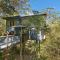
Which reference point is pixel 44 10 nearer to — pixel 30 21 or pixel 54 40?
pixel 30 21

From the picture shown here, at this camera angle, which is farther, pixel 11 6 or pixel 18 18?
pixel 18 18

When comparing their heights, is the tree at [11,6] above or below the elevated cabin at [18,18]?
above

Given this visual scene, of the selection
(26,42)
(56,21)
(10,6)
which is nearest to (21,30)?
(26,42)

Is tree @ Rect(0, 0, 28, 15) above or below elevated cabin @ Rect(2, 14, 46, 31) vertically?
above

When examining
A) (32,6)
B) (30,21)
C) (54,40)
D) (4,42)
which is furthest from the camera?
(4,42)

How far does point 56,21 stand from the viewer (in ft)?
33.2

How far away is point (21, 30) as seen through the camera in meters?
11.1

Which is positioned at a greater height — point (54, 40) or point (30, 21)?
point (30, 21)

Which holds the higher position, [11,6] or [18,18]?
[11,6]

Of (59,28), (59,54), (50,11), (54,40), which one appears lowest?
(59,54)

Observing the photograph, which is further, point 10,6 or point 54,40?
point 10,6

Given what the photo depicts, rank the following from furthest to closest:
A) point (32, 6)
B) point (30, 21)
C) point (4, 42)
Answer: point (4, 42) < point (32, 6) < point (30, 21)

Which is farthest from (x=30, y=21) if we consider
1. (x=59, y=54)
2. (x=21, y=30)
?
(x=59, y=54)

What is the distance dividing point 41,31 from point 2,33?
138 inches
